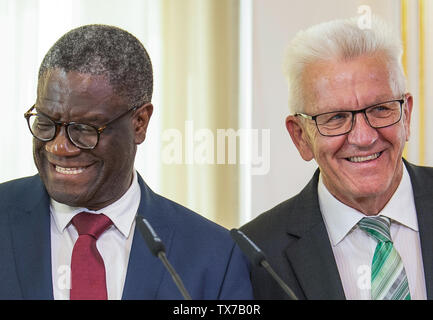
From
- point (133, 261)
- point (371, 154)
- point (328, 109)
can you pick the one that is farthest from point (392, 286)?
point (133, 261)

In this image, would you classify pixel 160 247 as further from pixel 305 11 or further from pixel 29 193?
pixel 305 11

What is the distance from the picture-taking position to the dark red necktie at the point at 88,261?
149 cm

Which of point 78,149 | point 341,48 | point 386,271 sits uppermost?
point 341,48

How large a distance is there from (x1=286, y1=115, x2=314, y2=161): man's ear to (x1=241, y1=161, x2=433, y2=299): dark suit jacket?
0.08 meters

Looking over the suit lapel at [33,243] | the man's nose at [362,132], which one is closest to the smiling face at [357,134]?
the man's nose at [362,132]

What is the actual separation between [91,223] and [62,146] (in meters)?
0.19

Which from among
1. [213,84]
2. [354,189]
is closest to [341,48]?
[354,189]

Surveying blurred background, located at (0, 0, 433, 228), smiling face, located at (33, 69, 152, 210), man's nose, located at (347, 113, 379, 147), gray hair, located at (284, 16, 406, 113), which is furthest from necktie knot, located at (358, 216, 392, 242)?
blurred background, located at (0, 0, 433, 228)

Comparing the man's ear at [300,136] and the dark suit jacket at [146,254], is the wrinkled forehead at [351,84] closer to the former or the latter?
the man's ear at [300,136]

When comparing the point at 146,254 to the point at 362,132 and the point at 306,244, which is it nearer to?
the point at 306,244

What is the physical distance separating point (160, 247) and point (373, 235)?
24.1 inches

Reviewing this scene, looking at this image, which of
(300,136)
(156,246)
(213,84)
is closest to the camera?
(156,246)

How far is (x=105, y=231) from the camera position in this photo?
63.4 inches

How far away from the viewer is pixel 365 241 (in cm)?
172
